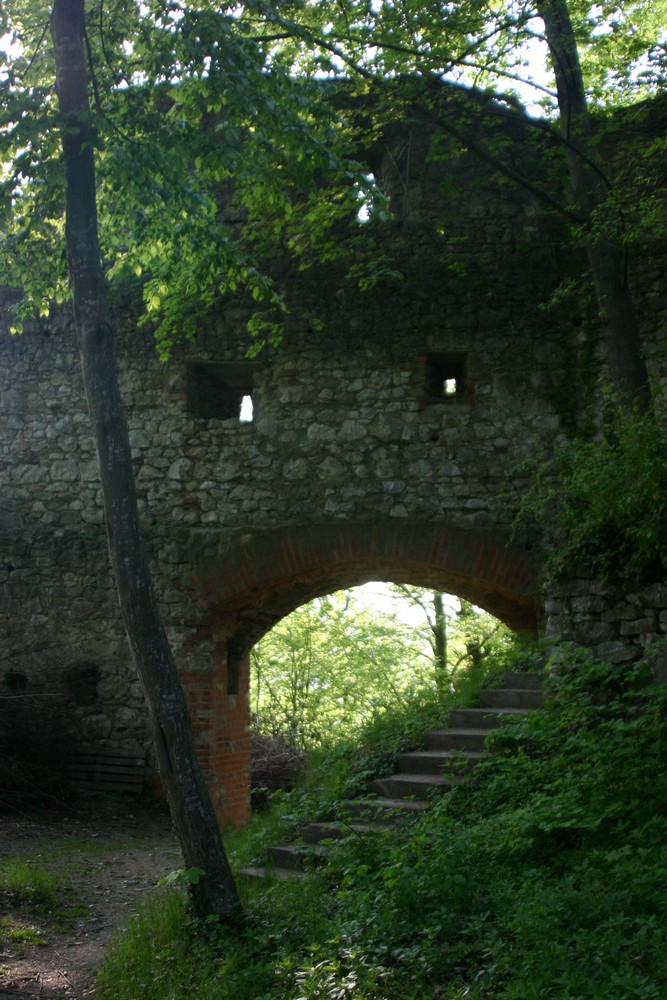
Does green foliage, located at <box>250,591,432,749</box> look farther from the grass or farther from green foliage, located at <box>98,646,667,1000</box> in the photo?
green foliage, located at <box>98,646,667,1000</box>

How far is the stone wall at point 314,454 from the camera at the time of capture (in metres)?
8.34

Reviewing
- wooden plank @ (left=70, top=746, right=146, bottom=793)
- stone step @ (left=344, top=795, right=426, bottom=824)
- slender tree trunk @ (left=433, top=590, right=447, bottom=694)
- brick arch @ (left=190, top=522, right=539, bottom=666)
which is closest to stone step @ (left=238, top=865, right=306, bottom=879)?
stone step @ (left=344, top=795, right=426, bottom=824)

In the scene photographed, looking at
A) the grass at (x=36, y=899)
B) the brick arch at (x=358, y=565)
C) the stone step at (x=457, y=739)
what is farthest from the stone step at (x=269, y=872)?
the brick arch at (x=358, y=565)

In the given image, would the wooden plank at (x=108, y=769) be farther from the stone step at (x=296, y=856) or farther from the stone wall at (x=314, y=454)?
the stone step at (x=296, y=856)

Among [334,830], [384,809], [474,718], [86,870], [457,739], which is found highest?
[474,718]

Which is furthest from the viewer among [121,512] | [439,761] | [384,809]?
[439,761]

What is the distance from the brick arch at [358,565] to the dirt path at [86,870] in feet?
6.16

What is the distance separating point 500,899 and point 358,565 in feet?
15.5

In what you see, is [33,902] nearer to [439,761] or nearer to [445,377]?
[439,761]

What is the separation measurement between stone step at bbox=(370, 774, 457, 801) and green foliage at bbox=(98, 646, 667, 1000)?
262mm

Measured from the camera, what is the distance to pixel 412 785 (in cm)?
604

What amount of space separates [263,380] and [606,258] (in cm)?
332

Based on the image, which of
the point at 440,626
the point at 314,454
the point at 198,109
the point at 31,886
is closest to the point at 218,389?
the point at 314,454

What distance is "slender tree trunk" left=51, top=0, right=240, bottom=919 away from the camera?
191 inches
